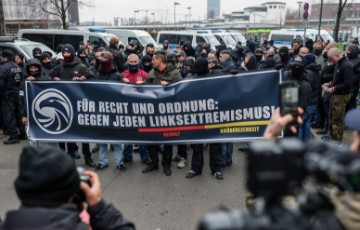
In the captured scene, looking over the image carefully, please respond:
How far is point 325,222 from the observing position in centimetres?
142

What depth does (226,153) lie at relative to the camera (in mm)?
6180

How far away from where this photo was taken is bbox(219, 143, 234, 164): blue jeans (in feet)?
19.5

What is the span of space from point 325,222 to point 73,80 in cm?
499

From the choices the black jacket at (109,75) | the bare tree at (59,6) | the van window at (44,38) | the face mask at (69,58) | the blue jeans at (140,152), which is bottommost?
the blue jeans at (140,152)

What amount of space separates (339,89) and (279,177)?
5.90 meters

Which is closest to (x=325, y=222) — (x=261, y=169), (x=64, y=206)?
(x=261, y=169)

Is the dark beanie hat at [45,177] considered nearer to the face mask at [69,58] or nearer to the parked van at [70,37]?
the face mask at [69,58]

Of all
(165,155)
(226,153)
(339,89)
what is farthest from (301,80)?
(165,155)

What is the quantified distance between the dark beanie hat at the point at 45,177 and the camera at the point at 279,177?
2.76ft

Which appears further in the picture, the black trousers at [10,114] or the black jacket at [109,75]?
the black trousers at [10,114]

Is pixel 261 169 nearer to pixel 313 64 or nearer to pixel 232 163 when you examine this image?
pixel 232 163

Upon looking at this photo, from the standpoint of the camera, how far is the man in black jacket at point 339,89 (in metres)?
6.32

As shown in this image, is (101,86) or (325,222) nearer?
(325,222)

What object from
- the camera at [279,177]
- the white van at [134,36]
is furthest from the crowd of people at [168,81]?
the white van at [134,36]
